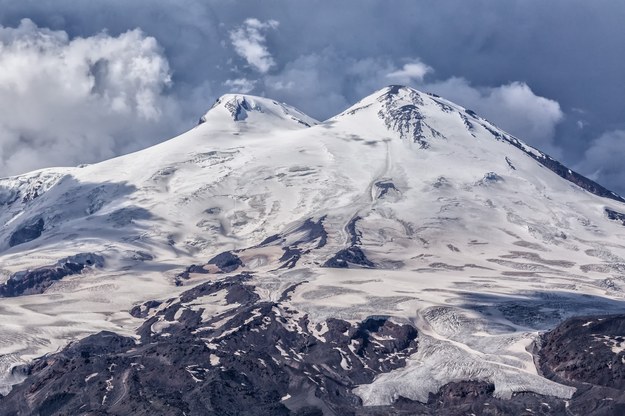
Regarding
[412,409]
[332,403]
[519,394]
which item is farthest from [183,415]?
[519,394]

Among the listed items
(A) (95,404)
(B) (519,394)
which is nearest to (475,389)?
(B) (519,394)

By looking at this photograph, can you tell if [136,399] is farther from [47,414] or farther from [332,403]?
[332,403]

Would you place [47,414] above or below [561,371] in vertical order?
below

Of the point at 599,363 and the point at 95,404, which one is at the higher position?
the point at 599,363

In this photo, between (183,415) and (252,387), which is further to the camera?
(252,387)

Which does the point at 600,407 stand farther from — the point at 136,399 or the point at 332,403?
the point at 136,399

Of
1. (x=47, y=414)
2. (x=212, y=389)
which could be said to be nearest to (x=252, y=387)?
(x=212, y=389)

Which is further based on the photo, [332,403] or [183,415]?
[332,403]
